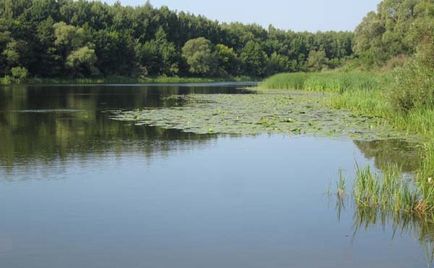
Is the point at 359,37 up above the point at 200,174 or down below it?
above

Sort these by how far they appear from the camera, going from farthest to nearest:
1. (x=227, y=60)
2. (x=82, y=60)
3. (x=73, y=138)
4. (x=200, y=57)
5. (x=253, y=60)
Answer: (x=253, y=60) < (x=227, y=60) < (x=200, y=57) < (x=82, y=60) < (x=73, y=138)

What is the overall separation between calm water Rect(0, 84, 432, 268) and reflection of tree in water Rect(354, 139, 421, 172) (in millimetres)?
44

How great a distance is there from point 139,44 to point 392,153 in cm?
7813

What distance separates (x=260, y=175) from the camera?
11.1 metres

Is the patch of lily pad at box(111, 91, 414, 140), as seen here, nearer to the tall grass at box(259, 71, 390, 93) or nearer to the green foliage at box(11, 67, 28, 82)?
the tall grass at box(259, 71, 390, 93)

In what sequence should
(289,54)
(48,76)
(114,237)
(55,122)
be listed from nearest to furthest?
(114,237) → (55,122) → (48,76) → (289,54)

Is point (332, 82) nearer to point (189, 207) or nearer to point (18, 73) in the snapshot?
point (189, 207)

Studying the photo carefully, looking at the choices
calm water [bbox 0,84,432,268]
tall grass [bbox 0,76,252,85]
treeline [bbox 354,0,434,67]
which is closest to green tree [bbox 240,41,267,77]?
tall grass [bbox 0,76,252,85]

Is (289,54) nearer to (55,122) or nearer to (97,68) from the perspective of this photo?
(97,68)

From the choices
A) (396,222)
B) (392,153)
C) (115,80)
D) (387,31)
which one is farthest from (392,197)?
(115,80)

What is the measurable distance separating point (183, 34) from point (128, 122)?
296ft


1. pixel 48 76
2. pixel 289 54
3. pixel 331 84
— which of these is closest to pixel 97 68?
pixel 48 76

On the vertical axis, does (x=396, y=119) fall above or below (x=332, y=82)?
below

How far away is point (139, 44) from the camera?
88.8 metres
